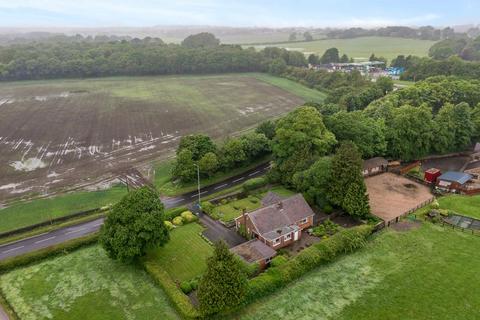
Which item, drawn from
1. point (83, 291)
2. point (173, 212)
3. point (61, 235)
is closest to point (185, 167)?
point (173, 212)

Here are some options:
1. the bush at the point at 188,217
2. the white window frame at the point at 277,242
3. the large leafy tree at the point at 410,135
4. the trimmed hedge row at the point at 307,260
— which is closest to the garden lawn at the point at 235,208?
the bush at the point at 188,217

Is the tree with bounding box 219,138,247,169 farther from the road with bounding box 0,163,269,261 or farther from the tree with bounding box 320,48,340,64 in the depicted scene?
the tree with bounding box 320,48,340,64

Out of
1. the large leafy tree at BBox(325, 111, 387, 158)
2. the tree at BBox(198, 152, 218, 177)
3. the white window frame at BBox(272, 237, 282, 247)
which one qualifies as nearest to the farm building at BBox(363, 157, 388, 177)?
the large leafy tree at BBox(325, 111, 387, 158)

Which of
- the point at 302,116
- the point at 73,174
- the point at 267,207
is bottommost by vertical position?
the point at 73,174

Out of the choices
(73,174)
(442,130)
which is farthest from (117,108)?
(442,130)

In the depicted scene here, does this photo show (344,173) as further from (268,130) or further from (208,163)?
(268,130)

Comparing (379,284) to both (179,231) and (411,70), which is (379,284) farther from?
(411,70)
